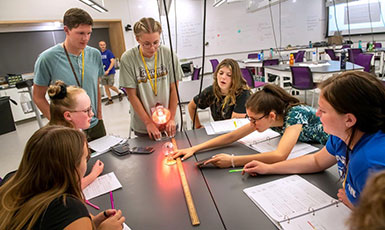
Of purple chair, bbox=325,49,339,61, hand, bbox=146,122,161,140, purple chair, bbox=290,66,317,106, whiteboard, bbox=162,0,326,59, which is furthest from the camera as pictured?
whiteboard, bbox=162,0,326,59

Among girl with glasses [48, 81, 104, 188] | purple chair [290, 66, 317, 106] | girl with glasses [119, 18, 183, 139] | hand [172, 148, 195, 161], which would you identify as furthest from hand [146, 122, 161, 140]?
purple chair [290, 66, 317, 106]

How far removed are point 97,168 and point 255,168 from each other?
0.81 metres

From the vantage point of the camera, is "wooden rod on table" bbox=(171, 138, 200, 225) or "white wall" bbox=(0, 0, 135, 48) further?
"white wall" bbox=(0, 0, 135, 48)

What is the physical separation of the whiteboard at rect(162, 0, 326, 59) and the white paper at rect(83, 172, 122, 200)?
24.4 ft

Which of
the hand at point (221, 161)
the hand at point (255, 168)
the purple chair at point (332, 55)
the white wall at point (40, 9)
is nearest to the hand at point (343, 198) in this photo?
the hand at point (255, 168)

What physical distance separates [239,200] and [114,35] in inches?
282

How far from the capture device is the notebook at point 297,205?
0.83 m

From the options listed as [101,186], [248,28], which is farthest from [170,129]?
[248,28]

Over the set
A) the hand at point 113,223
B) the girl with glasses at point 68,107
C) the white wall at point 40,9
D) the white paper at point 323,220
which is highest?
the white wall at point 40,9

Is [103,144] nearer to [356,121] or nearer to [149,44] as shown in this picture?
[149,44]

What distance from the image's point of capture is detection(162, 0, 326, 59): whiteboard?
845 centimetres

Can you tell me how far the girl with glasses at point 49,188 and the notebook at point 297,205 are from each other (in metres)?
0.53

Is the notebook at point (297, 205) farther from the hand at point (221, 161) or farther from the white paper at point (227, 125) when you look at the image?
the white paper at point (227, 125)

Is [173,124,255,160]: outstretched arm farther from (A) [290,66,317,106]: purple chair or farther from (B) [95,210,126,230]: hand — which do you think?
(A) [290,66,317,106]: purple chair
